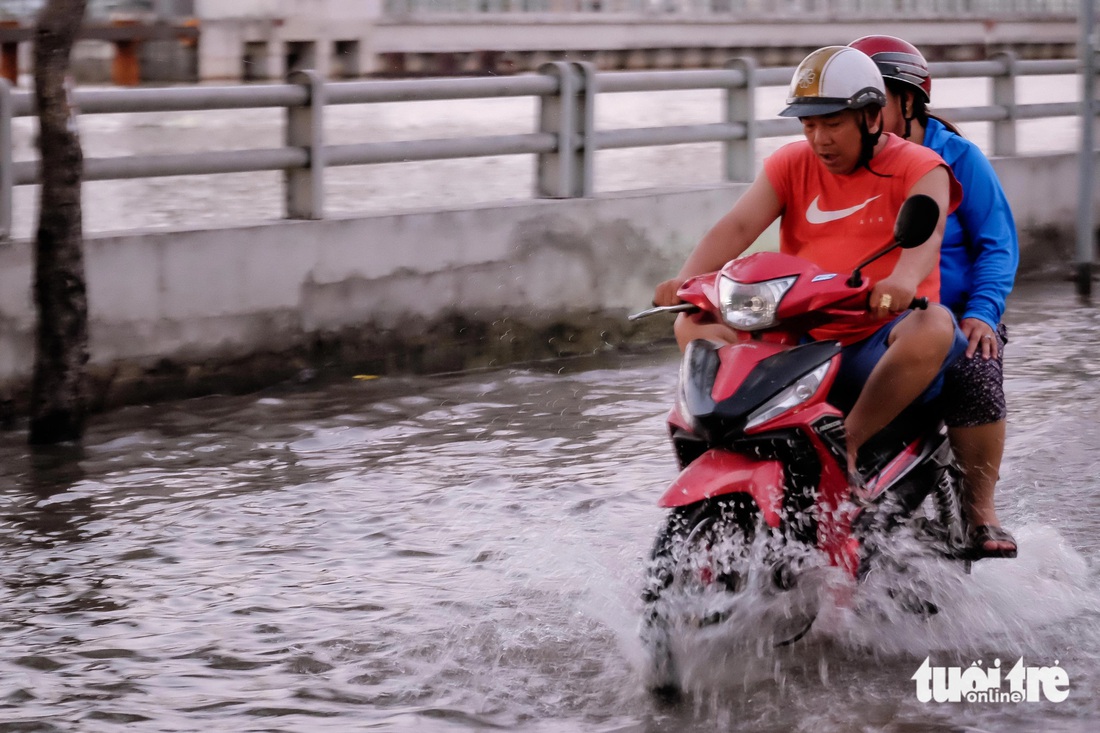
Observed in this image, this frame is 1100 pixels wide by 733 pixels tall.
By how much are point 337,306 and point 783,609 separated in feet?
15.4

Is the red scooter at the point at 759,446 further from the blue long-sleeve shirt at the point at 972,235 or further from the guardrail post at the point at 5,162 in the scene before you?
the guardrail post at the point at 5,162

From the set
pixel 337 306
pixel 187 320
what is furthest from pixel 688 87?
pixel 187 320

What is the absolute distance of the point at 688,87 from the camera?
1074 cm

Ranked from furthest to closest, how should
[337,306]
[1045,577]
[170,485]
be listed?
[337,306]
[170,485]
[1045,577]

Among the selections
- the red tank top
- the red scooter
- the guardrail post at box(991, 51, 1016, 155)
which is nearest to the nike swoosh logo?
the red tank top

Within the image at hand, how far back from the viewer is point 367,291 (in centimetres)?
902

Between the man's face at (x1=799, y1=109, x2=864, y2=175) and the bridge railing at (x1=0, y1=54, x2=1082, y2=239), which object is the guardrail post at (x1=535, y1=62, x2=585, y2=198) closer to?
the bridge railing at (x1=0, y1=54, x2=1082, y2=239)

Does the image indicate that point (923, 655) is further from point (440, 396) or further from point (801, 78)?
point (440, 396)

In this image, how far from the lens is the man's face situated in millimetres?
4777

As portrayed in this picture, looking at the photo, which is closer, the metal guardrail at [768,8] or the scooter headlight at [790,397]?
the scooter headlight at [790,397]

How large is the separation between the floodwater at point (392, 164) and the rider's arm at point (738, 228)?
3988 millimetres

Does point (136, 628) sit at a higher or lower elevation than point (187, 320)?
lower

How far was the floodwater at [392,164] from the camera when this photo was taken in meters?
15.0

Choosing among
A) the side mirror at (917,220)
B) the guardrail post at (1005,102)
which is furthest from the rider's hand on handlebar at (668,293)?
the guardrail post at (1005,102)
